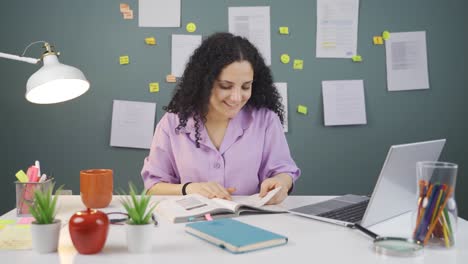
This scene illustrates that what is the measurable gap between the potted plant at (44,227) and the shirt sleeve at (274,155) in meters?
1.03

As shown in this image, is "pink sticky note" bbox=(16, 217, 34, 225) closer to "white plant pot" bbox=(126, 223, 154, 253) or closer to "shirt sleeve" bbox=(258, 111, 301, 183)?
"white plant pot" bbox=(126, 223, 154, 253)

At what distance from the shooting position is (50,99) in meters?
1.65

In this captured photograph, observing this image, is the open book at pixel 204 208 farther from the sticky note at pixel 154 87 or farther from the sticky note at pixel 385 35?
the sticky note at pixel 385 35

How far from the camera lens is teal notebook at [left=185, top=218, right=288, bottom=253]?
111cm

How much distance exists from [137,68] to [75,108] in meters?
0.43

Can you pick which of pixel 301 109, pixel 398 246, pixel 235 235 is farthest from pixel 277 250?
pixel 301 109

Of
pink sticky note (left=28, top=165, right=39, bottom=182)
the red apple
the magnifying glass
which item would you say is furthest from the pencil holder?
the magnifying glass

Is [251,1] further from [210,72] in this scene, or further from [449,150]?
[449,150]

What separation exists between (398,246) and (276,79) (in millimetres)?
1996

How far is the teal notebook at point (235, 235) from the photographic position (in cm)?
111

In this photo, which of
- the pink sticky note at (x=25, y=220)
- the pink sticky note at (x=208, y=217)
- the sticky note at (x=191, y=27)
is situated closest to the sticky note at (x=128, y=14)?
the sticky note at (x=191, y=27)

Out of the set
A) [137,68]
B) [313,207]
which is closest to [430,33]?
[137,68]

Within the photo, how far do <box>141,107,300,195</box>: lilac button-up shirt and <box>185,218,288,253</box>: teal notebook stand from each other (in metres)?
0.66

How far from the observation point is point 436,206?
44.8 inches
